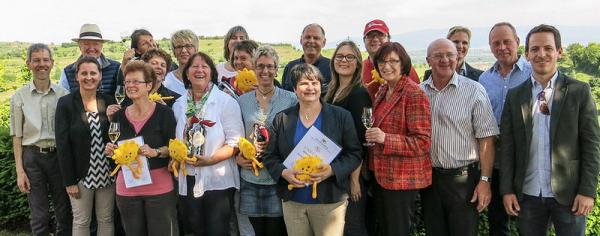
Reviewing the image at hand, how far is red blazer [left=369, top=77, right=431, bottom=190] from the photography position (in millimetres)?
3830

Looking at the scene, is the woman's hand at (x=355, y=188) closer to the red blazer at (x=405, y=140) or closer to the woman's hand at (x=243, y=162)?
the red blazer at (x=405, y=140)

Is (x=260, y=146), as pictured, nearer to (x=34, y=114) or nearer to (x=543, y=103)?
(x=543, y=103)

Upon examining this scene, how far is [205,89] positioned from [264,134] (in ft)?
2.83

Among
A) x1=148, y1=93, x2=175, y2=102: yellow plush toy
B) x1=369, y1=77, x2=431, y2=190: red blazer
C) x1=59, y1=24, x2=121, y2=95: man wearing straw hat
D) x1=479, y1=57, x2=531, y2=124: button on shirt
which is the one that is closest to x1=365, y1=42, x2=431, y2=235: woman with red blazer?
x1=369, y1=77, x2=431, y2=190: red blazer

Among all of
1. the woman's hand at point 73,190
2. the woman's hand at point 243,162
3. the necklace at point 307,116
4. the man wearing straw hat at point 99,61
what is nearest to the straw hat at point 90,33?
the man wearing straw hat at point 99,61

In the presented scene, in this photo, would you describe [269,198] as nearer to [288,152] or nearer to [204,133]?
[288,152]

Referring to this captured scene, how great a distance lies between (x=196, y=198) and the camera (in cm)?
435

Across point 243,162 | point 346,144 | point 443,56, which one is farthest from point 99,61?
point 443,56

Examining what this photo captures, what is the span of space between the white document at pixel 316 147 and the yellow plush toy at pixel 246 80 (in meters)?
1.24

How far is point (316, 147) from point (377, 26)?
2238 mm

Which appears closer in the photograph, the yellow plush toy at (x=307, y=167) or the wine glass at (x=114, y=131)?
the yellow plush toy at (x=307, y=167)

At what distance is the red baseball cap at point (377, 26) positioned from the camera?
18.0 ft

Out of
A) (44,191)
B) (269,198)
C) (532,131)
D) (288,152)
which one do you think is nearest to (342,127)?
(288,152)

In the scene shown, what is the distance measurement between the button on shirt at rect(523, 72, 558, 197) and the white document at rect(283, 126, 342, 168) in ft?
5.59
